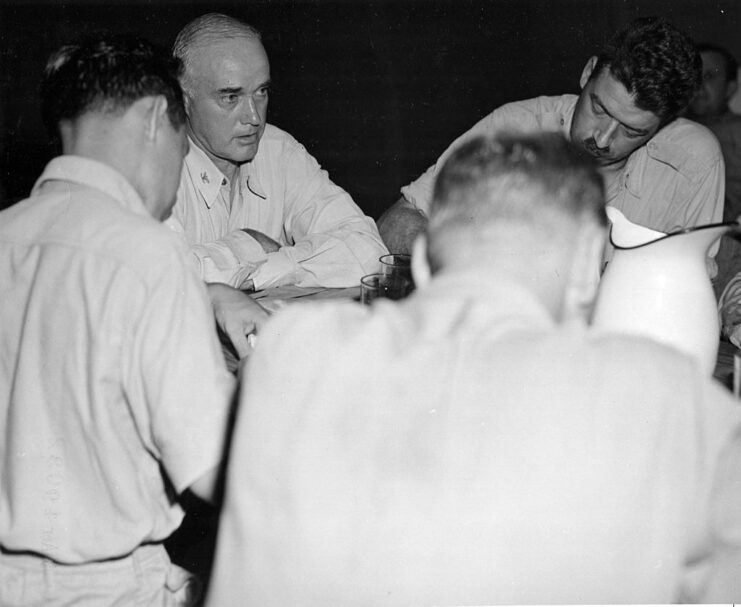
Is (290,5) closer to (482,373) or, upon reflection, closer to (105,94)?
(105,94)

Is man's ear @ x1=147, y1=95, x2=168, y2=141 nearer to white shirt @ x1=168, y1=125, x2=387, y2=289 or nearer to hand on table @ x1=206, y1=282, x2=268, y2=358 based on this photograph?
hand on table @ x1=206, y1=282, x2=268, y2=358

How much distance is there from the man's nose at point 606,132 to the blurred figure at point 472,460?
139 cm

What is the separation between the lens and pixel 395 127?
3.47 metres

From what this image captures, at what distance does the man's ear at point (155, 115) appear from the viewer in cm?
101

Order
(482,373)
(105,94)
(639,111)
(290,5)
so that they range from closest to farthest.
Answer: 1. (482,373)
2. (105,94)
3. (639,111)
4. (290,5)

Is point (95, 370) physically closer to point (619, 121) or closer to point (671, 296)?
point (671, 296)

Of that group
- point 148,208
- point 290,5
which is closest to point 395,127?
point 290,5

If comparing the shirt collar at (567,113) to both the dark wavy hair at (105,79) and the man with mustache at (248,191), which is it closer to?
the man with mustache at (248,191)

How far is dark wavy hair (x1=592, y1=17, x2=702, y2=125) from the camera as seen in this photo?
1865 mm

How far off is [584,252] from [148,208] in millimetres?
589

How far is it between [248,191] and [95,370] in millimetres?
1329

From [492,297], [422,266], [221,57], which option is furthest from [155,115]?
[221,57]

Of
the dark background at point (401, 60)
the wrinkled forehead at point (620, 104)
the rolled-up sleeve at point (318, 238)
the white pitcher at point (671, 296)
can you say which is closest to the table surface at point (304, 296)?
the rolled-up sleeve at point (318, 238)

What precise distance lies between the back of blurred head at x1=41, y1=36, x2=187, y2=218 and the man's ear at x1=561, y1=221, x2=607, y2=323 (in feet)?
1.89
